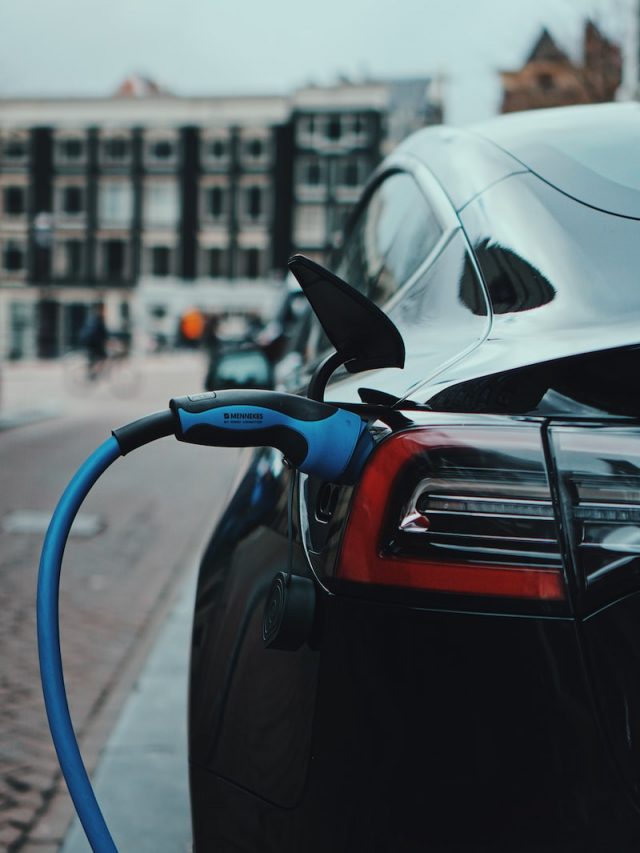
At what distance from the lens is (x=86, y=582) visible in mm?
5406

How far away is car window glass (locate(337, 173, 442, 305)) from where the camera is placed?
180cm

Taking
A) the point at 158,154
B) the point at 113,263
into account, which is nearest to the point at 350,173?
the point at 158,154

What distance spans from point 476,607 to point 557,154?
896 mm

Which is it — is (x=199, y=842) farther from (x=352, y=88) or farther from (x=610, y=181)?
(x=352, y=88)

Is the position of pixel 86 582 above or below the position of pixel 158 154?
below

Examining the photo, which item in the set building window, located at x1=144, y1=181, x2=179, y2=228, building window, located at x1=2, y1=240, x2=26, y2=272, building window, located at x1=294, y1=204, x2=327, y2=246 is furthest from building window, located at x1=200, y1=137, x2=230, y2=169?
building window, located at x1=2, y1=240, x2=26, y2=272

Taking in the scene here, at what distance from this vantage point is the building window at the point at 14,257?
59188 mm

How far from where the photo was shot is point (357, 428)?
117 centimetres

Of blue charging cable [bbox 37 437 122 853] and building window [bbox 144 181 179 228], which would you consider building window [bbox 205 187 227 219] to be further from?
blue charging cable [bbox 37 437 122 853]

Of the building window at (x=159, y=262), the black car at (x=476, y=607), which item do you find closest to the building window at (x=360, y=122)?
the building window at (x=159, y=262)

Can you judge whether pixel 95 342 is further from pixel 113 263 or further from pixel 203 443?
pixel 113 263

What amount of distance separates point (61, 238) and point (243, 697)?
60280 mm

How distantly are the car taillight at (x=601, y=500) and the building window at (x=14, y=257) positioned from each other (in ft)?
201

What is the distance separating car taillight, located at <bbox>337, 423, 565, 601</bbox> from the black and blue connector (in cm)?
9
